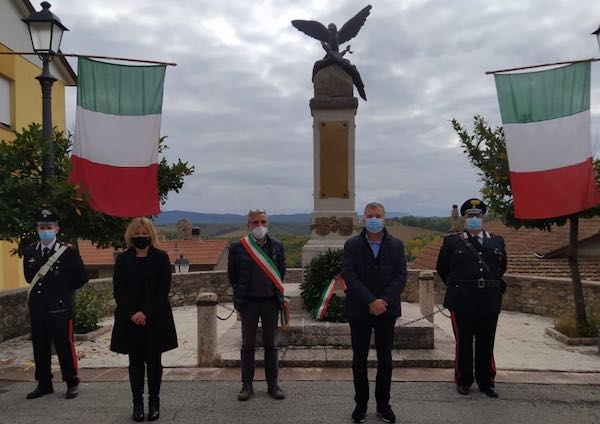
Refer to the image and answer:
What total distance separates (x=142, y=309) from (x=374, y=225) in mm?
2140

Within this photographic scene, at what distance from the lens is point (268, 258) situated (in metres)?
4.91

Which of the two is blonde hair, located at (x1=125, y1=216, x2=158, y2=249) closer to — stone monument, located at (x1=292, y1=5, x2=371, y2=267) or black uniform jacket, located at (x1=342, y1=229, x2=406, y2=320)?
black uniform jacket, located at (x1=342, y1=229, x2=406, y2=320)

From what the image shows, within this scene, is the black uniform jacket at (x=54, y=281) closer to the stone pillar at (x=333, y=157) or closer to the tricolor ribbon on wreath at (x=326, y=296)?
the tricolor ribbon on wreath at (x=326, y=296)

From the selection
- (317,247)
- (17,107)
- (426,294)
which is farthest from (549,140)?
(17,107)

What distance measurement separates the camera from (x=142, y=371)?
432 cm

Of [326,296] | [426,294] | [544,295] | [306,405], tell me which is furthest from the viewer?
[544,295]

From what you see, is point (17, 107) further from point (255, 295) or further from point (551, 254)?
point (551, 254)

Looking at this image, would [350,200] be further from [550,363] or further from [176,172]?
[550,363]

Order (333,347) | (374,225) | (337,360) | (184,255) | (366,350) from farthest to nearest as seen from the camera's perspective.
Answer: (184,255)
(333,347)
(337,360)
(374,225)
(366,350)

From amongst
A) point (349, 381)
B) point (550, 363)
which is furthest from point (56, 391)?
point (550, 363)

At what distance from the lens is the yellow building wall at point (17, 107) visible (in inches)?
464

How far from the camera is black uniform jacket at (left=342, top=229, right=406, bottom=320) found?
418cm

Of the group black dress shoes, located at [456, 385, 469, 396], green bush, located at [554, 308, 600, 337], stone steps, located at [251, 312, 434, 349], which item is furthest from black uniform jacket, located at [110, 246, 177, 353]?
green bush, located at [554, 308, 600, 337]

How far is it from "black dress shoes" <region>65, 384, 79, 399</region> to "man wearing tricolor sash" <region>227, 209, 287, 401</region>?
1.68m
